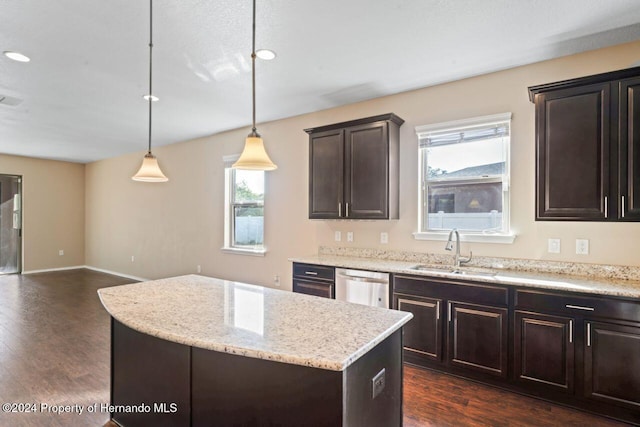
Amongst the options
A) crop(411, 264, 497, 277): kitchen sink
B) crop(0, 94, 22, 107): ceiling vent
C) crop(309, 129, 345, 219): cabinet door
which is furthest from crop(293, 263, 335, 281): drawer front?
crop(0, 94, 22, 107): ceiling vent

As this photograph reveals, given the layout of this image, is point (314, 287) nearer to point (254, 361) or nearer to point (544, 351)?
point (544, 351)

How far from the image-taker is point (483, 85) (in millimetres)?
3211

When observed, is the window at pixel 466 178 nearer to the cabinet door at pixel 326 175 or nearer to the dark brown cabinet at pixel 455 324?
the dark brown cabinet at pixel 455 324

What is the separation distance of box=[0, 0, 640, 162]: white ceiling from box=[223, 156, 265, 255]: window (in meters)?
1.31

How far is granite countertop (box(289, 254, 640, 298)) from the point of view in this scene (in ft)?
7.45

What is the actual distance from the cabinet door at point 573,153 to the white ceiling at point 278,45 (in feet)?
1.66

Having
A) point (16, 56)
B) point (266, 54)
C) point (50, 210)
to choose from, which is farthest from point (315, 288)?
point (50, 210)

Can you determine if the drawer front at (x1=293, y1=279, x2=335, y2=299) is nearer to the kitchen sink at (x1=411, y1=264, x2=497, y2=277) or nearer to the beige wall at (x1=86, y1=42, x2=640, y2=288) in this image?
the beige wall at (x1=86, y1=42, x2=640, y2=288)

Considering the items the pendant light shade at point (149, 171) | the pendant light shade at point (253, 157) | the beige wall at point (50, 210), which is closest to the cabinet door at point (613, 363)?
the pendant light shade at point (253, 157)

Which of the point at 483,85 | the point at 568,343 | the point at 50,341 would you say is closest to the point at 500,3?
the point at 483,85

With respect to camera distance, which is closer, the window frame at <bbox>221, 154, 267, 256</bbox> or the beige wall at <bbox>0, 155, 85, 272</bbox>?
the window frame at <bbox>221, 154, 267, 256</bbox>

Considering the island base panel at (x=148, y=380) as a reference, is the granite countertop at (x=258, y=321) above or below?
above

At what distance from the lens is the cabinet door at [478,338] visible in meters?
2.59

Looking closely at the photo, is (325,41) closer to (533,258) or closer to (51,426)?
(533,258)
